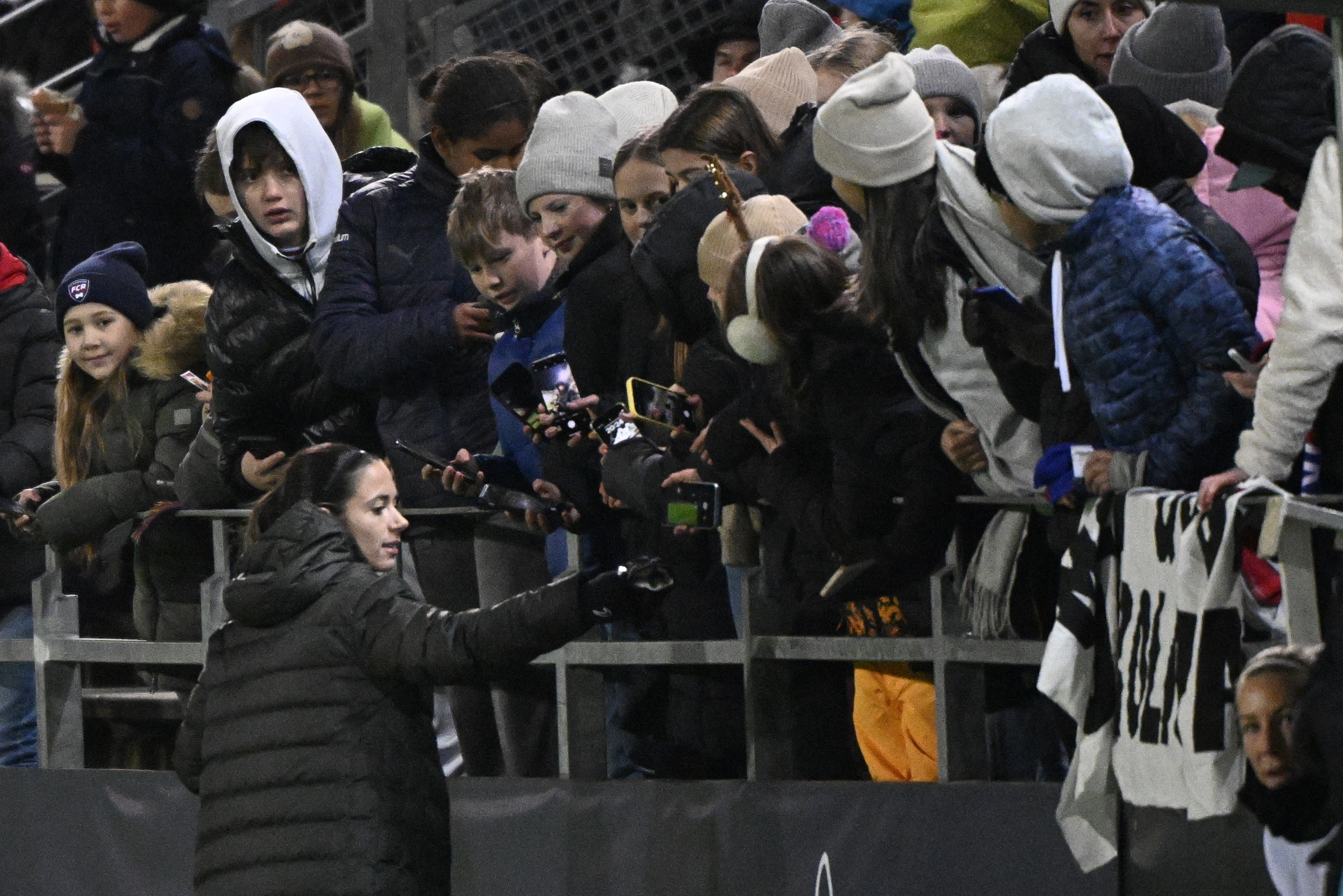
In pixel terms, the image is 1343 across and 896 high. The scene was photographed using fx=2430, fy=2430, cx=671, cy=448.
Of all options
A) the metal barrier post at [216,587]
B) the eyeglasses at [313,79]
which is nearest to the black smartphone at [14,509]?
the metal barrier post at [216,587]

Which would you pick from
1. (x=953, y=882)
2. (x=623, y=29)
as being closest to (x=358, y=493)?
(x=953, y=882)

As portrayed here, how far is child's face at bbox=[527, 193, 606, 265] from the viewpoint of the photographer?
696 cm

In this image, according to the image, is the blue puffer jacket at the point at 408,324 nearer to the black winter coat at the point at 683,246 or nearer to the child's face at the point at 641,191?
the child's face at the point at 641,191

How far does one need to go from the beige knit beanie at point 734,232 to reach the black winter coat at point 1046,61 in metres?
1.16

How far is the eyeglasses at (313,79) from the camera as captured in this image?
898cm

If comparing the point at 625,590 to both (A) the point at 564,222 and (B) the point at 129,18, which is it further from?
(B) the point at 129,18

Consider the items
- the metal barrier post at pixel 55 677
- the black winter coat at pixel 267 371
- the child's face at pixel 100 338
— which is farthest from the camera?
the metal barrier post at pixel 55 677

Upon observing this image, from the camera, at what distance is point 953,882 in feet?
20.5

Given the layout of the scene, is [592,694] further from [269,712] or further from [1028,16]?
[1028,16]

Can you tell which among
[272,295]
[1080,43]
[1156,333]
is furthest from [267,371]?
[1156,333]

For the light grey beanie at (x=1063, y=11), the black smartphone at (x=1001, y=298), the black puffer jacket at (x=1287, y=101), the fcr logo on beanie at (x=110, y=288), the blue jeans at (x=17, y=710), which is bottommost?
the blue jeans at (x=17, y=710)

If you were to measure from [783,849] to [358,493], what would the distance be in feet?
5.11

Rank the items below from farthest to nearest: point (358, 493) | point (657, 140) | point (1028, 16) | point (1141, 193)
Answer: point (1028, 16)
point (657, 140)
point (358, 493)
point (1141, 193)

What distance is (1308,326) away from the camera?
15.5 feet
